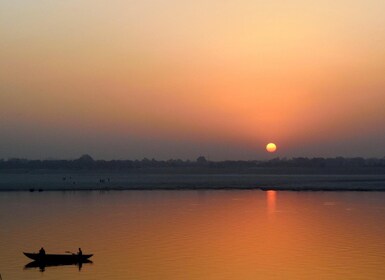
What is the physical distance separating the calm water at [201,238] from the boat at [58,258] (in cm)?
63

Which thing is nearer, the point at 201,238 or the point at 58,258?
the point at 58,258

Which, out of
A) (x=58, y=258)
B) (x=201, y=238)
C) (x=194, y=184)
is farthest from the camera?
(x=194, y=184)

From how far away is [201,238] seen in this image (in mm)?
38875

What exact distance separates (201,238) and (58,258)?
10474mm

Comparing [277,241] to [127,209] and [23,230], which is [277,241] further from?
[127,209]

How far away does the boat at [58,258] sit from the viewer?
31.5 m

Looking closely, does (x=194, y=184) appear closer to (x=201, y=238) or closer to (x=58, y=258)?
(x=201, y=238)

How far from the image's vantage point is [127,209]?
192 ft

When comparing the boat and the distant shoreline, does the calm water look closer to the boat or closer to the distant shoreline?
the boat

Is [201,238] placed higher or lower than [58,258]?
higher

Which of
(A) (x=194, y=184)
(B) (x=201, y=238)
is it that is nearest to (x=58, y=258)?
(B) (x=201, y=238)

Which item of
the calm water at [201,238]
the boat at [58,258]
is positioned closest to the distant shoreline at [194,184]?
the calm water at [201,238]

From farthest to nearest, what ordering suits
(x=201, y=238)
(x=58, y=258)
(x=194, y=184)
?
(x=194, y=184)
(x=201, y=238)
(x=58, y=258)

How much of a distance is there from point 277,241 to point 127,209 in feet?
78.7
